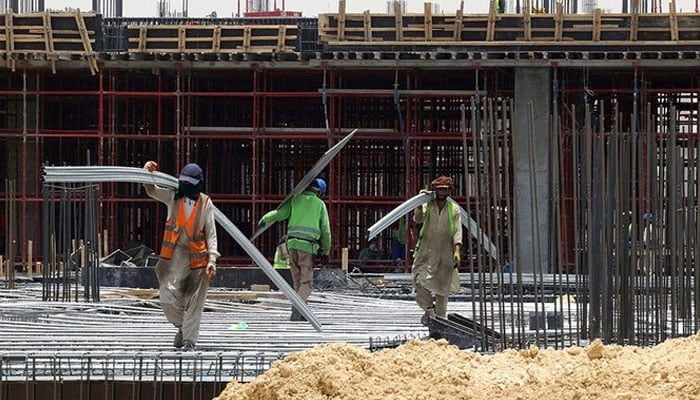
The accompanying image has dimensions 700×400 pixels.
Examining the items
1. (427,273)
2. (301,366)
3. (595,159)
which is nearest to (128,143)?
(427,273)

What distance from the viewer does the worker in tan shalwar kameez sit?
13984 mm

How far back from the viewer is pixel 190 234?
1220 cm

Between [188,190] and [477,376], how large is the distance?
4.10 m

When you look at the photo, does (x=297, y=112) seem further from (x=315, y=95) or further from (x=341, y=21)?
(x=315, y=95)

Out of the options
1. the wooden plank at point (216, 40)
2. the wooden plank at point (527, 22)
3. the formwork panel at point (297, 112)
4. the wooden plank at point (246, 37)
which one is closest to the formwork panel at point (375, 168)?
the formwork panel at point (297, 112)

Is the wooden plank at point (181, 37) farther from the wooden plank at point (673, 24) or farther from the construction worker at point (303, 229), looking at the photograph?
the construction worker at point (303, 229)

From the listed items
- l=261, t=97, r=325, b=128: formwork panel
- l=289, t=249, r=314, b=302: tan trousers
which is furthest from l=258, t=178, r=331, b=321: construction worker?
l=261, t=97, r=325, b=128: formwork panel

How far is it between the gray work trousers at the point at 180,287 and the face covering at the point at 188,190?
309mm

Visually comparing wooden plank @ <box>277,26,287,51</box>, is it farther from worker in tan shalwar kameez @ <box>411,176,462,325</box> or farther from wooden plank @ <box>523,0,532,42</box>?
worker in tan shalwar kameez @ <box>411,176,462,325</box>

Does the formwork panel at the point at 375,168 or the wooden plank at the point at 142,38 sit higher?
the wooden plank at the point at 142,38

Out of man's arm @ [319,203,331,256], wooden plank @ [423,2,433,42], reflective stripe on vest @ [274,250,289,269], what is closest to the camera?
man's arm @ [319,203,331,256]

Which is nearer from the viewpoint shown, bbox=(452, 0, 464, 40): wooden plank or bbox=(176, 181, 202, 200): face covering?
bbox=(176, 181, 202, 200): face covering

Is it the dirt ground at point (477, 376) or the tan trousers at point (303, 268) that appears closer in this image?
the dirt ground at point (477, 376)

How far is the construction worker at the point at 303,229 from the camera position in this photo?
609 inches
